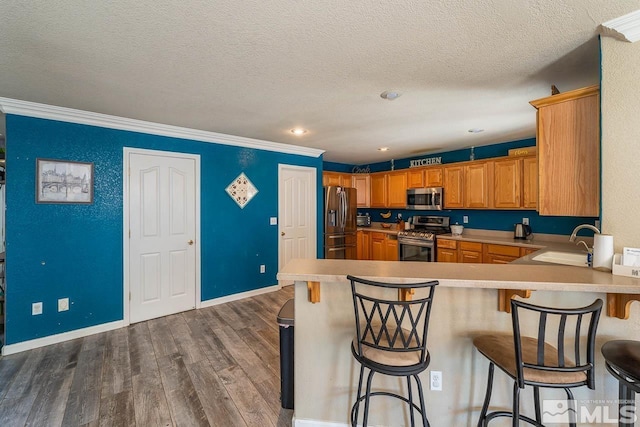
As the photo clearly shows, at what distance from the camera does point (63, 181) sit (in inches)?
113

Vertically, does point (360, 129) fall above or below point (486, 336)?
above

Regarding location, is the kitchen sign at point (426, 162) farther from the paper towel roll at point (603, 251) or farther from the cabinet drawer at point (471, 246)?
the paper towel roll at point (603, 251)

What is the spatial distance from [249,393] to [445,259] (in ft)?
11.6

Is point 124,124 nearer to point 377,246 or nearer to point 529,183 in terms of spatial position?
point 377,246

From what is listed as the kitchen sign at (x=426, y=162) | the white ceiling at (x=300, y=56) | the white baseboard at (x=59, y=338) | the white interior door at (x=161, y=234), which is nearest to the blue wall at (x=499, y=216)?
the kitchen sign at (x=426, y=162)

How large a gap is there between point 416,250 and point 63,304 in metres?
4.76

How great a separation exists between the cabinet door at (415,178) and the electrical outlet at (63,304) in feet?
17.0

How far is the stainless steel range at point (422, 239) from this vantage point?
15.3 feet

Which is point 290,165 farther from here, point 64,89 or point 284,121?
point 64,89

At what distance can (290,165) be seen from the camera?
465cm

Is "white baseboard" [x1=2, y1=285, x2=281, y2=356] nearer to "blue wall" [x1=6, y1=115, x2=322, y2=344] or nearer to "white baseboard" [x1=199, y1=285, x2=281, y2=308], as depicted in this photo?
"blue wall" [x1=6, y1=115, x2=322, y2=344]

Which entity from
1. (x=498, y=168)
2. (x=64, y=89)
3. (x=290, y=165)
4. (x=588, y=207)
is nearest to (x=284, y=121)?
(x=290, y=165)

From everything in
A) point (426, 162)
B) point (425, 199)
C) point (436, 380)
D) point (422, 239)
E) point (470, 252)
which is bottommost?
point (436, 380)

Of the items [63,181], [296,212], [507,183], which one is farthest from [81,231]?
[507,183]
